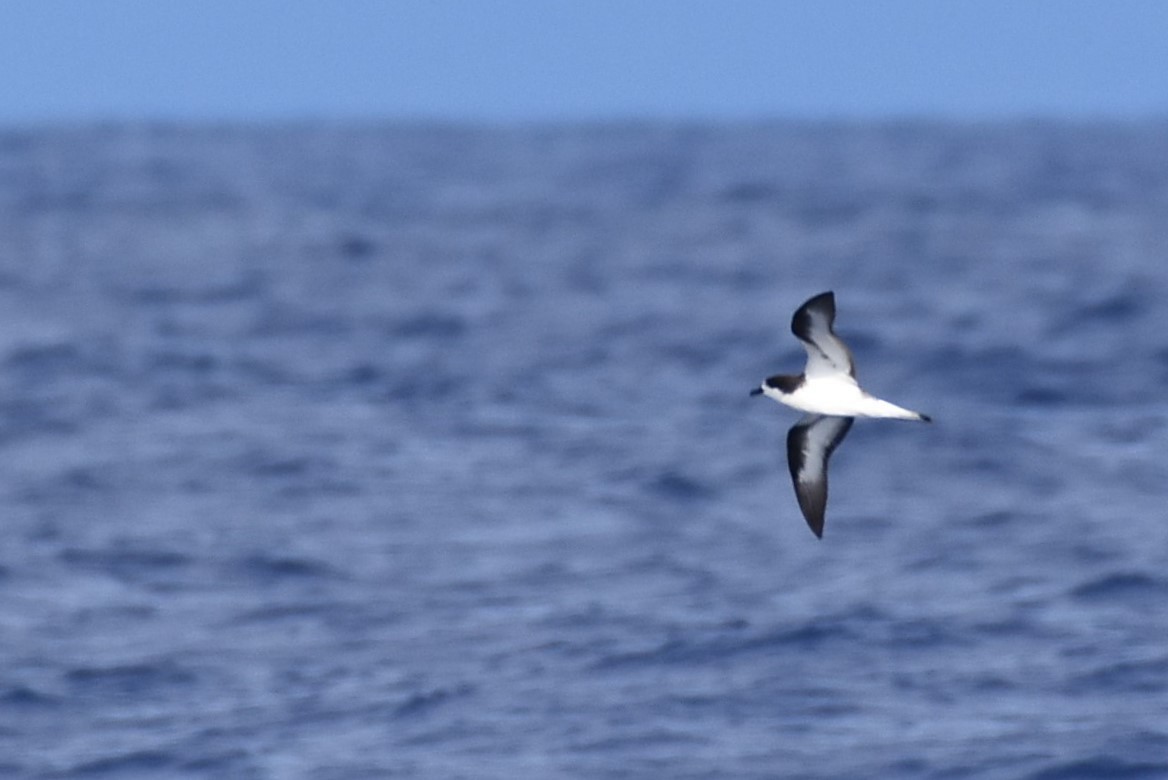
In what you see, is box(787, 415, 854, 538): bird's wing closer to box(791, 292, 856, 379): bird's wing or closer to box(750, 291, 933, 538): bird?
box(750, 291, 933, 538): bird

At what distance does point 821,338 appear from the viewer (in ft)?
33.1

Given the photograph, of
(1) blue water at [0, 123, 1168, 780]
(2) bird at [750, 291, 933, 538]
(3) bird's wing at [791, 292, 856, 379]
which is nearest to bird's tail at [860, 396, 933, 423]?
(2) bird at [750, 291, 933, 538]

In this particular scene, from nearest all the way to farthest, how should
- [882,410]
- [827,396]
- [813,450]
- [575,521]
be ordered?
[882,410]
[827,396]
[813,450]
[575,521]

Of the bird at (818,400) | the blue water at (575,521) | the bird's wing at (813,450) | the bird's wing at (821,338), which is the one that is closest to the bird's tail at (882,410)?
the bird at (818,400)

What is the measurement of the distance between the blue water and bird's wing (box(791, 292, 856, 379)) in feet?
7.20

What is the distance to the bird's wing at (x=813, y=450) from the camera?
10992mm

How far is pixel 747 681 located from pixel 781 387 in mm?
2671

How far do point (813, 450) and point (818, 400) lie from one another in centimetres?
73

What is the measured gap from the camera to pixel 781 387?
10.5m

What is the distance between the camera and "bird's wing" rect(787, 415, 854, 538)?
10992 mm

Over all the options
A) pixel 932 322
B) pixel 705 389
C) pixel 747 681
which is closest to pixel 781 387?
pixel 747 681

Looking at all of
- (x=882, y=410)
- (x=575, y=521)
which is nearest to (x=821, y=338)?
(x=882, y=410)

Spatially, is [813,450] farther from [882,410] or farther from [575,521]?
[575,521]

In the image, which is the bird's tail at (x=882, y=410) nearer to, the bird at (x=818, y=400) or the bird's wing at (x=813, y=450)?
the bird at (x=818, y=400)
